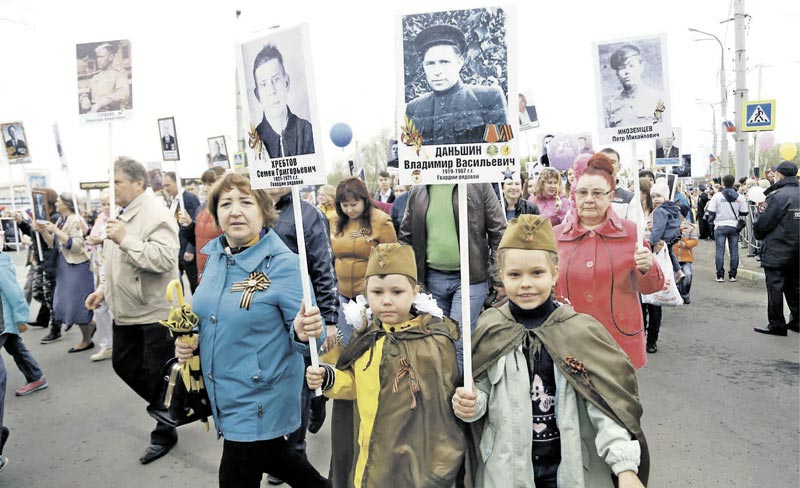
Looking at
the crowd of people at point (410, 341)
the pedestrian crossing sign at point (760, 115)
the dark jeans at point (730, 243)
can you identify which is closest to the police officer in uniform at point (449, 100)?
the crowd of people at point (410, 341)

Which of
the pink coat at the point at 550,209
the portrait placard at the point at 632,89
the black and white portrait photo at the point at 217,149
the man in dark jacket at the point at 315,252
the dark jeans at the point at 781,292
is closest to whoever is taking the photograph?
the portrait placard at the point at 632,89

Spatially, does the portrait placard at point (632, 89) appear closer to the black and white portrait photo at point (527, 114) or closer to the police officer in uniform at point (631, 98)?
the police officer in uniform at point (631, 98)

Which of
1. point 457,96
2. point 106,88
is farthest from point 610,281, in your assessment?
point 106,88

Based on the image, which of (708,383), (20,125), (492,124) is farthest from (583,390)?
(20,125)

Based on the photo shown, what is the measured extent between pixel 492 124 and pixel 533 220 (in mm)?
463

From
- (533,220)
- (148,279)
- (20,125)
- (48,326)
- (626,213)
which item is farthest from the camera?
(48,326)

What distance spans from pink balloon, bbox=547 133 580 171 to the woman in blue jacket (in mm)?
7805

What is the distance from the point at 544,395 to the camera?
2.30 meters

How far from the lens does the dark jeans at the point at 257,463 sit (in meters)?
2.83

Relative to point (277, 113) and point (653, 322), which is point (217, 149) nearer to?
point (653, 322)

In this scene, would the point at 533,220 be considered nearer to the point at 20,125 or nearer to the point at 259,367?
the point at 259,367

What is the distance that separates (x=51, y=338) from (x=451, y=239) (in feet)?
22.1

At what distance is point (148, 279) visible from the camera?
4320 millimetres

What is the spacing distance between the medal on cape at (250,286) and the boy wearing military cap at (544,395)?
1.10m
